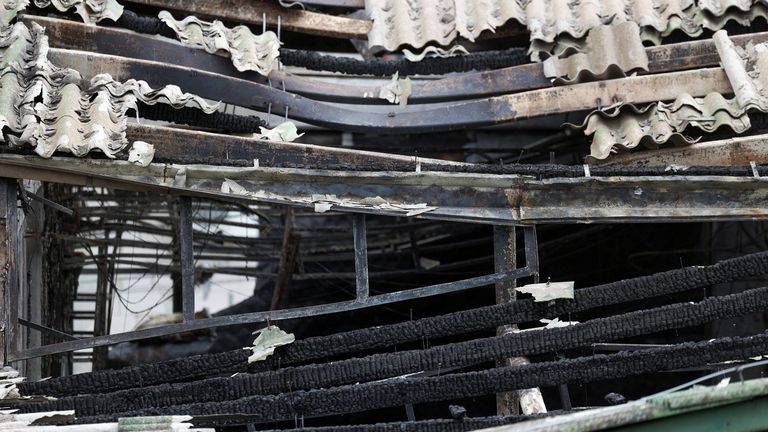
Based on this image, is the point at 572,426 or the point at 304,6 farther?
the point at 304,6

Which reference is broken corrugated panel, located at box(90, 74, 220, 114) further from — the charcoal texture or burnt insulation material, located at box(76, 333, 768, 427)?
burnt insulation material, located at box(76, 333, 768, 427)

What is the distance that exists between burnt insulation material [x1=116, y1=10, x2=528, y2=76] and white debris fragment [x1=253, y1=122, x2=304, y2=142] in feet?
3.86

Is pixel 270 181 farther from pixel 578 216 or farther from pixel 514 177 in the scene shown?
pixel 578 216

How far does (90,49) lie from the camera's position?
28.8 ft

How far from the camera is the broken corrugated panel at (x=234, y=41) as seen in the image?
891cm

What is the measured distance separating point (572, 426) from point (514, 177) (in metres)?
2.53

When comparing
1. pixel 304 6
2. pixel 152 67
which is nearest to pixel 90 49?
pixel 152 67

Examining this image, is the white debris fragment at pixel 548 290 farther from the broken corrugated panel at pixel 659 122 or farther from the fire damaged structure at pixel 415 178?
the broken corrugated panel at pixel 659 122

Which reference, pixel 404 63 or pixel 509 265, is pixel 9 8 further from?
pixel 509 265

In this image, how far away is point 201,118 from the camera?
830cm

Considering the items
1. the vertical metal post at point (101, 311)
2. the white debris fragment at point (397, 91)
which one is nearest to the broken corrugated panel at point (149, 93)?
the white debris fragment at point (397, 91)

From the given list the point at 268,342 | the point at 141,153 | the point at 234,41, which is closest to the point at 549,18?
the point at 234,41

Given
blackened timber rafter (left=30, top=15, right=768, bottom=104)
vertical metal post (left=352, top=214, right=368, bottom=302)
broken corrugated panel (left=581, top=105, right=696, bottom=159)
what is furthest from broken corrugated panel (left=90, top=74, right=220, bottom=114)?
broken corrugated panel (left=581, top=105, right=696, bottom=159)

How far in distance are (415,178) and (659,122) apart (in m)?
2.11
